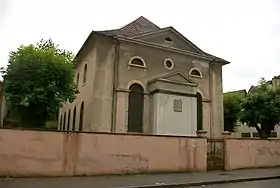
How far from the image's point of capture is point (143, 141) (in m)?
14.6

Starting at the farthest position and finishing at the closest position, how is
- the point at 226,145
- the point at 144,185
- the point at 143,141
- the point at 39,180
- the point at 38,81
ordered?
the point at 38,81 < the point at 226,145 < the point at 143,141 < the point at 39,180 < the point at 144,185

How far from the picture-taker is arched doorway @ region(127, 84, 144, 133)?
22344mm

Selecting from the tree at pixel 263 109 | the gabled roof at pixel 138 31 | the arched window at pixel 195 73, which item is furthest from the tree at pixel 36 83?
the tree at pixel 263 109

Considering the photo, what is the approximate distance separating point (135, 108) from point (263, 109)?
1295cm

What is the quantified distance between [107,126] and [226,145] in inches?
323

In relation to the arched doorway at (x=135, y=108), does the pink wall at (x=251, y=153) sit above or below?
below

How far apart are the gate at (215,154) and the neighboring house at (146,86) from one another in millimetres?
5461

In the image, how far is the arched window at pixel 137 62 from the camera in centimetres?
2305

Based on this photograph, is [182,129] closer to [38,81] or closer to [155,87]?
[155,87]

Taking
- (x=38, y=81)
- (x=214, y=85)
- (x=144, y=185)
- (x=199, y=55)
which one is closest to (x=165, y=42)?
(x=199, y=55)

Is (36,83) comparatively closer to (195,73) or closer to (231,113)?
(195,73)

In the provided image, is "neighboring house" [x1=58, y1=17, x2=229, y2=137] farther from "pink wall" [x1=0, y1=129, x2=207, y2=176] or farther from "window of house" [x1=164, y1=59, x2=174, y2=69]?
"pink wall" [x1=0, y1=129, x2=207, y2=176]

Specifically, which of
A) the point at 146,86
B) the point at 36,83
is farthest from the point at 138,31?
the point at 36,83

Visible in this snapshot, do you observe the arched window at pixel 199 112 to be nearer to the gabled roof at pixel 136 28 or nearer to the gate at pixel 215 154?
the gabled roof at pixel 136 28
